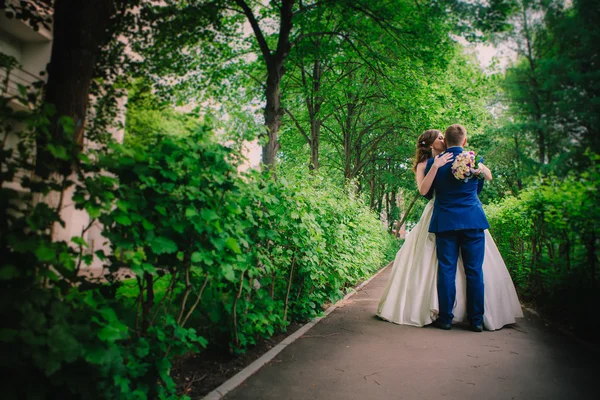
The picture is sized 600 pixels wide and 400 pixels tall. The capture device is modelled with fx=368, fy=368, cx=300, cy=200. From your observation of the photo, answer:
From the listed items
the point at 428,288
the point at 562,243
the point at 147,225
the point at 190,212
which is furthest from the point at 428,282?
the point at 147,225

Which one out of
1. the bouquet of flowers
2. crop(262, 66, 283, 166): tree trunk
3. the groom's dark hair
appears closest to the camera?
the bouquet of flowers

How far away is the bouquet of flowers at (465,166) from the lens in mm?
4656

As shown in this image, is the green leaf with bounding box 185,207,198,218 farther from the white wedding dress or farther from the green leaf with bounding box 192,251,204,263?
the white wedding dress

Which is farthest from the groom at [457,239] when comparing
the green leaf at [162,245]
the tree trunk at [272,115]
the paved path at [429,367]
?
the tree trunk at [272,115]

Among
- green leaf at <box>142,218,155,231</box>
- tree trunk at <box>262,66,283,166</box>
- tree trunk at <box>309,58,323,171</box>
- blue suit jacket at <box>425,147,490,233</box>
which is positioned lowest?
green leaf at <box>142,218,155,231</box>

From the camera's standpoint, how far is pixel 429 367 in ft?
10.7

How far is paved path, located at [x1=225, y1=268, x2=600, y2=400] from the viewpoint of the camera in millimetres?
2738

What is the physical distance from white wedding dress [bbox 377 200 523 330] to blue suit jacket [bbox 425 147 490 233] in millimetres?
428

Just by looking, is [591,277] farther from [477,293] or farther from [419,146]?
[419,146]

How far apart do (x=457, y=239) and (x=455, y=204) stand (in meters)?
0.46

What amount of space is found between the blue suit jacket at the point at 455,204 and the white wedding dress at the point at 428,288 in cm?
43

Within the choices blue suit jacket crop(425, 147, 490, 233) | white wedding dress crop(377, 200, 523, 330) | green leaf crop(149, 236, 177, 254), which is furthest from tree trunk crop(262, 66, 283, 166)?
green leaf crop(149, 236, 177, 254)

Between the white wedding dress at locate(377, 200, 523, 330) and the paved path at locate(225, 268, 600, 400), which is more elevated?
the white wedding dress at locate(377, 200, 523, 330)

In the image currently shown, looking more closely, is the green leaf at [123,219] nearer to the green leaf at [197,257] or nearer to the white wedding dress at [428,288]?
the green leaf at [197,257]
